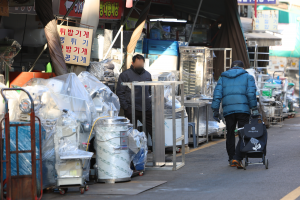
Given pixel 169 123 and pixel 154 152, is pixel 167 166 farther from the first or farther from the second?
pixel 169 123

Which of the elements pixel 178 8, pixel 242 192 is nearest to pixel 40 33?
pixel 242 192

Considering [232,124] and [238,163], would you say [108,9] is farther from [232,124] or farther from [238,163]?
[238,163]

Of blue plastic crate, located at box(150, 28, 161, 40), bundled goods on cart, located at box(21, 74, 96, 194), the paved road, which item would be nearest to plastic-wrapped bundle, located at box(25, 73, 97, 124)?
bundled goods on cart, located at box(21, 74, 96, 194)

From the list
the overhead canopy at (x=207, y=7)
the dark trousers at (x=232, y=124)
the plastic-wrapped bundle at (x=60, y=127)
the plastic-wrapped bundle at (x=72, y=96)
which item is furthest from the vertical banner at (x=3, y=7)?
the overhead canopy at (x=207, y=7)

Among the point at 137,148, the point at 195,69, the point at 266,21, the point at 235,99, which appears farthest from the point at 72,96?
the point at 266,21

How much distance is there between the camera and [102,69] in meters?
10.6

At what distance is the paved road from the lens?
6.51 meters

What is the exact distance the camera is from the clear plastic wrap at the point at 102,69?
34.6 feet

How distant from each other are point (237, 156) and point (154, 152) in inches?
61.9

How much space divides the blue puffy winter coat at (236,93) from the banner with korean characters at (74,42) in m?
2.94

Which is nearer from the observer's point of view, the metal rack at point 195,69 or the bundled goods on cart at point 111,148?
the bundled goods on cart at point 111,148

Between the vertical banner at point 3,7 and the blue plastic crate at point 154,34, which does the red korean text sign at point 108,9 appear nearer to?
the blue plastic crate at point 154,34

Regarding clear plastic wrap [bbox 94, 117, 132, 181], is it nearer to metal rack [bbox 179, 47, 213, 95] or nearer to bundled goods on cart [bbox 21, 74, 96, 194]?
bundled goods on cart [bbox 21, 74, 96, 194]

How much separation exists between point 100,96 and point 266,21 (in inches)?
655
